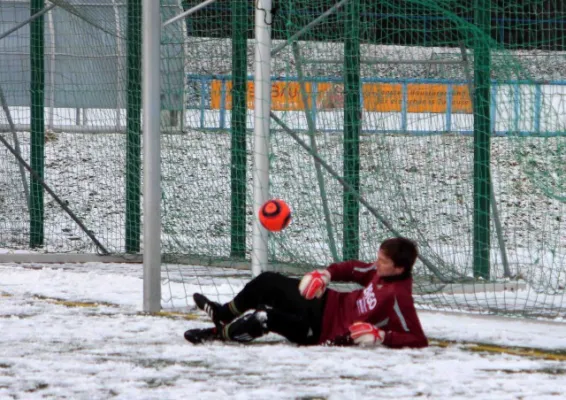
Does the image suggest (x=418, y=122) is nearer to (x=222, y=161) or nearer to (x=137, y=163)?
(x=222, y=161)

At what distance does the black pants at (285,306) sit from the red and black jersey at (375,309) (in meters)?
0.06

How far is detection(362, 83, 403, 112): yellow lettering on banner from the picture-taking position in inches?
365

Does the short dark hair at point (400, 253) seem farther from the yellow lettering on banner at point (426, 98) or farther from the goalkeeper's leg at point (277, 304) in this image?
the yellow lettering on banner at point (426, 98)

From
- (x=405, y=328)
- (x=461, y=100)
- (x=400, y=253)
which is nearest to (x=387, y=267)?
(x=400, y=253)

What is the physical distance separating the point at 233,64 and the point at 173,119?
0.83 metres

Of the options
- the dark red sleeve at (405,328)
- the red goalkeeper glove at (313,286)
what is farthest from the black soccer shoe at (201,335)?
the dark red sleeve at (405,328)

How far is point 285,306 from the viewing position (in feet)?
22.2

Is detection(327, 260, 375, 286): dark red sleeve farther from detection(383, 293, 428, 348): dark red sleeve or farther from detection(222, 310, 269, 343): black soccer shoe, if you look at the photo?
detection(222, 310, 269, 343): black soccer shoe

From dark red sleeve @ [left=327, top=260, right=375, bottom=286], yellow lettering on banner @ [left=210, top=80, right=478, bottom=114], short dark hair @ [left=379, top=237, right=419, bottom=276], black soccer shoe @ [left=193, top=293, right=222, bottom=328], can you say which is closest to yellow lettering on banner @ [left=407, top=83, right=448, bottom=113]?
yellow lettering on banner @ [left=210, top=80, right=478, bottom=114]

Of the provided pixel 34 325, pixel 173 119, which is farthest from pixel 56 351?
pixel 173 119

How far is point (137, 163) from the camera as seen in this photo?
1191 centimetres

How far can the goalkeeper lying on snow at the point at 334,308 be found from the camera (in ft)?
21.4

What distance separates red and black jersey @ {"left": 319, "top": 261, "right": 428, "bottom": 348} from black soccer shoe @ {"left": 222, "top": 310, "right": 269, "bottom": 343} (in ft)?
1.28

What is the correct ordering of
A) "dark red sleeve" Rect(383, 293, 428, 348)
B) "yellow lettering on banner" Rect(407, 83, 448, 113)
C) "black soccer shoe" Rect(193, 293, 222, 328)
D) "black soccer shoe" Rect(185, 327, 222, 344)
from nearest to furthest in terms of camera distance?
"dark red sleeve" Rect(383, 293, 428, 348)
"black soccer shoe" Rect(185, 327, 222, 344)
"black soccer shoe" Rect(193, 293, 222, 328)
"yellow lettering on banner" Rect(407, 83, 448, 113)
